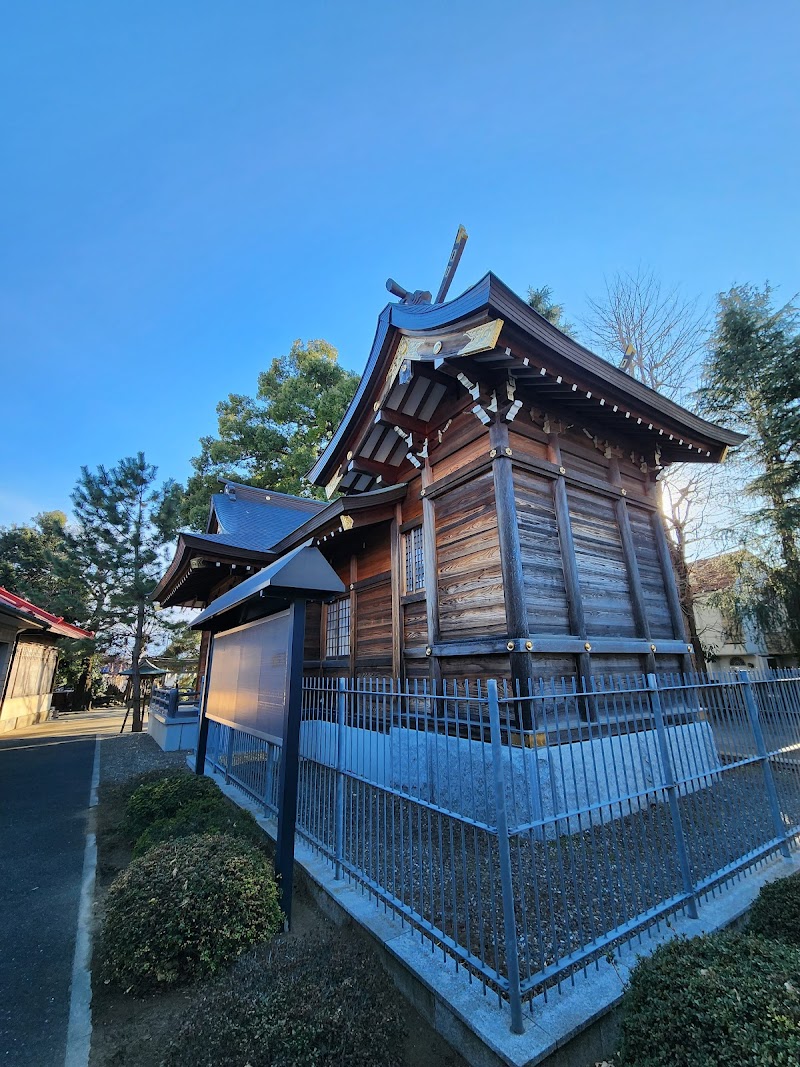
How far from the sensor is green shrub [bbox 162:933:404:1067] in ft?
6.26

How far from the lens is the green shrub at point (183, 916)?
2723 millimetres

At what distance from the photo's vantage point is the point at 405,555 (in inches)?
281

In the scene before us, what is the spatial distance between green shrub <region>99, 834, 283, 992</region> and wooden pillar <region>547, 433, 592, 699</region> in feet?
12.3

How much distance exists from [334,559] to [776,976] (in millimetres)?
7984

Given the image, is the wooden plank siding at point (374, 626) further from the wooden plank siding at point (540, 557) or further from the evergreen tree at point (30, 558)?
the evergreen tree at point (30, 558)

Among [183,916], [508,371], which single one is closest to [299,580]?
[183,916]

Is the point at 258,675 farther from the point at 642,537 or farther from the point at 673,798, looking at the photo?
the point at 642,537

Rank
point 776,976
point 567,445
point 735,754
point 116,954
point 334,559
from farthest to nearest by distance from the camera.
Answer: point 334,559 → point 567,445 → point 735,754 → point 116,954 → point 776,976

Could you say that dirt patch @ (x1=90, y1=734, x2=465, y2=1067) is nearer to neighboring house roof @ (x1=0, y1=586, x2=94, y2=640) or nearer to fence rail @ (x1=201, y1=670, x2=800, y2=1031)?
fence rail @ (x1=201, y1=670, x2=800, y2=1031)

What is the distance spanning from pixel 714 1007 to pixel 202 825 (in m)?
4.37

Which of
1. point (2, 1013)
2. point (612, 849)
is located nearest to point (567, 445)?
point (612, 849)

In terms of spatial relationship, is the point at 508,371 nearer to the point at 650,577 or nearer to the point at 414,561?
the point at 414,561

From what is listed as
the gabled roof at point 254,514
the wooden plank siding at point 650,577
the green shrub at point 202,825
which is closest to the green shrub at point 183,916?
the green shrub at point 202,825

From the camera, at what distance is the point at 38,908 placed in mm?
3771
